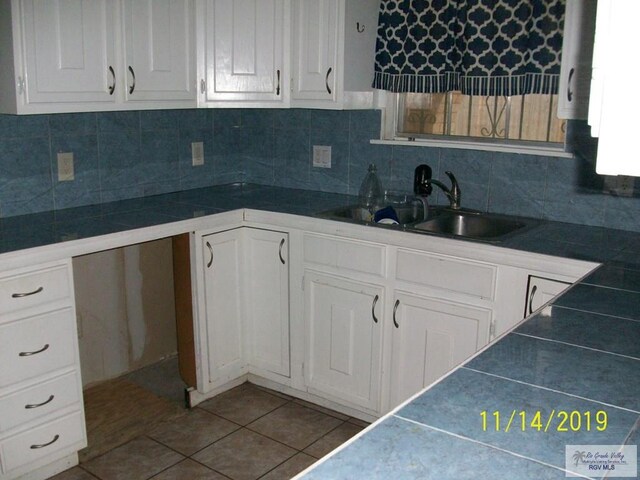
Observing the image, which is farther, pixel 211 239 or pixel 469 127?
pixel 469 127

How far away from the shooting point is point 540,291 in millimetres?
2422

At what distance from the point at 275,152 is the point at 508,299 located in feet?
5.88

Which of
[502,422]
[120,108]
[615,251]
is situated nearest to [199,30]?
[120,108]

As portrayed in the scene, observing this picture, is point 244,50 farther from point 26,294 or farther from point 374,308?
point 26,294

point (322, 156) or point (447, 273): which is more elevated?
point (322, 156)

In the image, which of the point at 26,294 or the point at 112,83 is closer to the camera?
the point at 26,294

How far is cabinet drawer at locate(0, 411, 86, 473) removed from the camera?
2.39m

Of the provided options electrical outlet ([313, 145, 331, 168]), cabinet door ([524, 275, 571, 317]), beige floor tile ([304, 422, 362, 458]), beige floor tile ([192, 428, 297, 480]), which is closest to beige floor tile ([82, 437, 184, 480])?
beige floor tile ([192, 428, 297, 480])

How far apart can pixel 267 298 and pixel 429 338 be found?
0.85 meters

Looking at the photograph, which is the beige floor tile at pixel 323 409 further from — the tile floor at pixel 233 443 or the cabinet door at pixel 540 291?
the cabinet door at pixel 540 291

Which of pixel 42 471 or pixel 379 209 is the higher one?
pixel 379 209

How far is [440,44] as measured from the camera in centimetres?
310

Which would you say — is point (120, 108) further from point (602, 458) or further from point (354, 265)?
point (602, 458)

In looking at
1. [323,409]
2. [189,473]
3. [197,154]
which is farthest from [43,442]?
[197,154]
